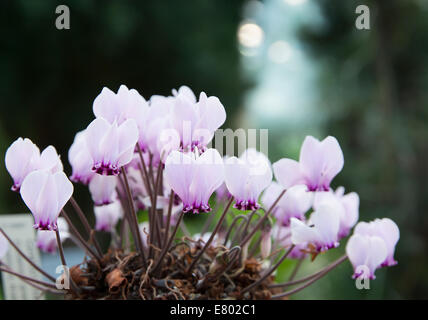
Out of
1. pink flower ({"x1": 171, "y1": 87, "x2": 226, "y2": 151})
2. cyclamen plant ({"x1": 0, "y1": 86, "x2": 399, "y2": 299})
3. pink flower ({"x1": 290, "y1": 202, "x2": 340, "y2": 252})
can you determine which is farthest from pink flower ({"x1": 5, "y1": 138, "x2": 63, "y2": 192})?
pink flower ({"x1": 290, "y1": 202, "x2": 340, "y2": 252})

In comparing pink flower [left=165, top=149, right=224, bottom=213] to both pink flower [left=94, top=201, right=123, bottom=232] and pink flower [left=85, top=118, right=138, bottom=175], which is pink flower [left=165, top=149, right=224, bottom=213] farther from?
pink flower [left=94, top=201, right=123, bottom=232]

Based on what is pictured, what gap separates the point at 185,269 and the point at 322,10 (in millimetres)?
3816

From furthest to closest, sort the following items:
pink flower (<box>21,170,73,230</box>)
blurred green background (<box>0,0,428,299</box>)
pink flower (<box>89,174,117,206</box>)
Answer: blurred green background (<box>0,0,428,299</box>), pink flower (<box>89,174,117,206</box>), pink flower (<box>21,170,73,230</box>)

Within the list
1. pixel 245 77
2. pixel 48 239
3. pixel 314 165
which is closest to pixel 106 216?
pixel 48 239

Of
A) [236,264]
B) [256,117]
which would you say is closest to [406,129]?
[256,117]

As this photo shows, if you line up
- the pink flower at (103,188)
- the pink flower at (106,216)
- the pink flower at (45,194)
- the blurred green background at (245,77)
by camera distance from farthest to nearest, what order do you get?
the blurred green background at (245,77)
the pink flower at (106,216)
the pink flower at (103,188)
the pink flower at (45,194)

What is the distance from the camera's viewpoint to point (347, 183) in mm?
3102

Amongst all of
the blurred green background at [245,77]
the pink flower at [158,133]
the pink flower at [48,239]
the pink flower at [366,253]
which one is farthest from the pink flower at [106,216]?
the blurred green background at [245,77]

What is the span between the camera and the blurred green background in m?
2.28

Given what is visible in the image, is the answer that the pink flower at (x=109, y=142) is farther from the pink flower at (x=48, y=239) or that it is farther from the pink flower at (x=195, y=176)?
the pink flower at (x=48, y=239)

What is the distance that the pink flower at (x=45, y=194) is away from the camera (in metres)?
0.37

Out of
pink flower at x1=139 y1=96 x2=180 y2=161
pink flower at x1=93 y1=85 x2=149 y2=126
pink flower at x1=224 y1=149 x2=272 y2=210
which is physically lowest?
pink flower at x1=224 y1=149 x2=272 y2=210

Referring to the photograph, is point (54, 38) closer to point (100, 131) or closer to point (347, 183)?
point (347, 183)

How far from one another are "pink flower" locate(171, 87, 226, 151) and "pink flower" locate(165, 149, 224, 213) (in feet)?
0.13
